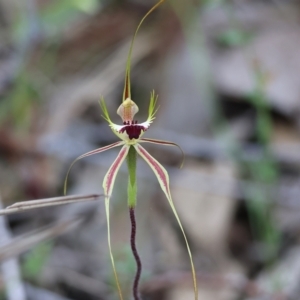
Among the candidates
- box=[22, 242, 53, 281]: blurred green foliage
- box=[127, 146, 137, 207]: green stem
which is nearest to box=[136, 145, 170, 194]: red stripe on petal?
box=[127, 146, 137, 207]: green stem

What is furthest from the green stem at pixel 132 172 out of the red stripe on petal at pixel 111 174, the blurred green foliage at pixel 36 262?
the blurred green foliage at pixel 36 262

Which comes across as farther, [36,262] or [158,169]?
[36,262]

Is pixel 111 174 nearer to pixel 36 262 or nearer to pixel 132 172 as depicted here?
pixel 132 172

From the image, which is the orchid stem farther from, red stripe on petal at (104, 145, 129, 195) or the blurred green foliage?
the blurred green foliage

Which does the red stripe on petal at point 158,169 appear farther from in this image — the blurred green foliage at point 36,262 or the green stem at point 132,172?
the blurred green foliage at point 36,262

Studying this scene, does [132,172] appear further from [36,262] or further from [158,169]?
[36,262]

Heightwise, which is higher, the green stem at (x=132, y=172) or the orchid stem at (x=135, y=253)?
the green stem at (x=132, y=172)

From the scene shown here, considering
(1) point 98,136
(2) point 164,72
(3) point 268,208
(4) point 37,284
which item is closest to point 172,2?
(2) point 164,72

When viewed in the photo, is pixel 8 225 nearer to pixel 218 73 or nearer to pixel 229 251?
pixel 229 251

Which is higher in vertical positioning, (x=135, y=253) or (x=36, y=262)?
(x=36, y=262)

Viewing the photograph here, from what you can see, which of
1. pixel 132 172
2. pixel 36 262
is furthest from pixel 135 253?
pixel 36 262

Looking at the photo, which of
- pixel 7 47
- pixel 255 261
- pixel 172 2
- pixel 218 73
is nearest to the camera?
pixel 255 261
